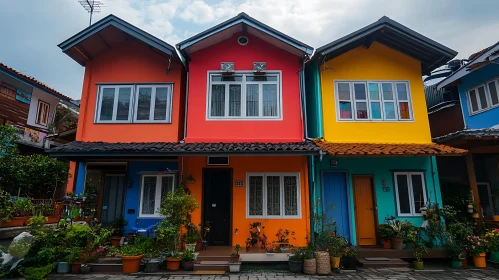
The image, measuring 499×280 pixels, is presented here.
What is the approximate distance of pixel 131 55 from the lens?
10156 mm

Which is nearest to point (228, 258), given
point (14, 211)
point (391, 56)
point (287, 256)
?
point (287, 256)

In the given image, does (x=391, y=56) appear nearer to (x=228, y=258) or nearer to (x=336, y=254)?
(x=336, y=254)

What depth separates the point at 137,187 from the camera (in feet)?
31.0

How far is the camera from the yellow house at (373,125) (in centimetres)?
923

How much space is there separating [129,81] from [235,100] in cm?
386

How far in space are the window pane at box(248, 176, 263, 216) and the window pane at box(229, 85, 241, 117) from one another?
89.6 inches

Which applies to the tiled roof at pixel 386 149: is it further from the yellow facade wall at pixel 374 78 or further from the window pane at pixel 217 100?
the window pane at pixel 217 100

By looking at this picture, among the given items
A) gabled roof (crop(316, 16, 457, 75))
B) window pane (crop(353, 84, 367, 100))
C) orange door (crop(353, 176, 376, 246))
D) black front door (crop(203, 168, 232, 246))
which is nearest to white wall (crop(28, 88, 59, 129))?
black front door (crop(203, 168, 232, 246))

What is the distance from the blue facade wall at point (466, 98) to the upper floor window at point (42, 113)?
20754mm

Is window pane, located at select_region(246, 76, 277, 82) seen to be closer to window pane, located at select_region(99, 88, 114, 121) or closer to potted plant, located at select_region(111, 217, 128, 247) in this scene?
window pane, located at select_region(99, 88, 114, 121)

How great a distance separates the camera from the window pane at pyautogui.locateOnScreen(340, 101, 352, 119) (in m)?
9.69

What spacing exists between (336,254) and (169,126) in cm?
650

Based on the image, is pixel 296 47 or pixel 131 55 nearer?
pixel 296 47

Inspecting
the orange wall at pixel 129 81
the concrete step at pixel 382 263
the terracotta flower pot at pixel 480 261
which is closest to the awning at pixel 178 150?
the orange wall at pixel 129 81
